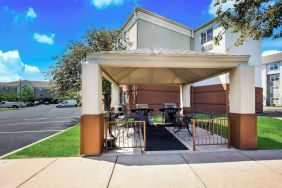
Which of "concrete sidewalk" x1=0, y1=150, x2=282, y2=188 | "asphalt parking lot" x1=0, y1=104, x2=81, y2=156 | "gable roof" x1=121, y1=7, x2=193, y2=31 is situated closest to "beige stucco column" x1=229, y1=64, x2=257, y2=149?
"concrete sidewalk" x1=0, y1=150, x2=282, y2=188

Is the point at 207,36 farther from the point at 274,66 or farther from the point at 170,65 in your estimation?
the point at 274,66

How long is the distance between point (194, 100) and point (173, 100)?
3.69 meters

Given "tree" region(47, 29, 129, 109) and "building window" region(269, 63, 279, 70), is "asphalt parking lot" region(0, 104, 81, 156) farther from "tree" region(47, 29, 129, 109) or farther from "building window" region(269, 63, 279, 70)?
"building window" region(269, 63, 279, 70)

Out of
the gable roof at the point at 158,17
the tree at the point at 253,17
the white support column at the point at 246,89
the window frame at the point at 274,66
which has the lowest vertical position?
the white support column at the point at 246,89

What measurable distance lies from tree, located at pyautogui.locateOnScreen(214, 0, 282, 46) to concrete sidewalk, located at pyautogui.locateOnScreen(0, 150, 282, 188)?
144 inches

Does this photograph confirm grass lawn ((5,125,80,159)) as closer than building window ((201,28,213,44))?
Yes

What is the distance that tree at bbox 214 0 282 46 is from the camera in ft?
18.0

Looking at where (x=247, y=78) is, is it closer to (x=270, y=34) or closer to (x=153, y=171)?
(x=270, y=34)

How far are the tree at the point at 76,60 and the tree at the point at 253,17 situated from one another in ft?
41.6

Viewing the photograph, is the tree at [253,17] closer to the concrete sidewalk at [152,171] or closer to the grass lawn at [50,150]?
the concrete sidewalk at [152,171]

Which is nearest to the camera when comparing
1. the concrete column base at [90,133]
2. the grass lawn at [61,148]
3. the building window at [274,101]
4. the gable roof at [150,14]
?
the concrete column base at [90,133]

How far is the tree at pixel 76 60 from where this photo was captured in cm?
1803

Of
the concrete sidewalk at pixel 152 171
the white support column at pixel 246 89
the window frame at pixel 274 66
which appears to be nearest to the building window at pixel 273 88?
the window frame at pixel 274 66

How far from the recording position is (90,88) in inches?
277
